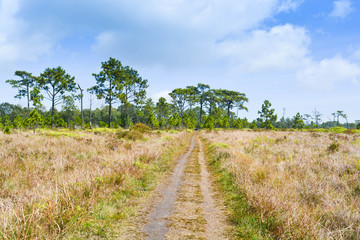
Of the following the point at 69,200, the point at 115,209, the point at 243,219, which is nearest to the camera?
the point at 69,200

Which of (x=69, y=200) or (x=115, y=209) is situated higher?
(x=69, y=200)

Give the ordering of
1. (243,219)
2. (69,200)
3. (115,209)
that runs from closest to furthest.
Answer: (69,200), (243,219), (115,209)

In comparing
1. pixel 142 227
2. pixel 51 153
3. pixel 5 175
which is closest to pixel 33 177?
pixel 5 175

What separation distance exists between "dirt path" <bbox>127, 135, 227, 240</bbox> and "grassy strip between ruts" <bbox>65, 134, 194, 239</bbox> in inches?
14.7

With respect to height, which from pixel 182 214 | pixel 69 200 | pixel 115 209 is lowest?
pixel 182 214

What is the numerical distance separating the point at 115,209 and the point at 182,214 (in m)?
1.72

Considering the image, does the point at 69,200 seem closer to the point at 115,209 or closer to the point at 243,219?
the point at 115,209

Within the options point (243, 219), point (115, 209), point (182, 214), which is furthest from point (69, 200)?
point (243, 219)

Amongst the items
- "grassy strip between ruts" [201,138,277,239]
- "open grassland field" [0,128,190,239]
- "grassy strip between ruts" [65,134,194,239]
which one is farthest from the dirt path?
"open grassland field" [0,128,190,239]

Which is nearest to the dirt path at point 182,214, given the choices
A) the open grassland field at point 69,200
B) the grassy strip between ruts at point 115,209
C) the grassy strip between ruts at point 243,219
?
the grassy strip between ruts at point 243,219

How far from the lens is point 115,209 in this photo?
5.00 metres

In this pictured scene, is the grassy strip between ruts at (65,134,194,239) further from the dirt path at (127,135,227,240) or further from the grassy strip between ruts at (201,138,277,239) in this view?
the grassy strip between ruts at (201,138,277,239)

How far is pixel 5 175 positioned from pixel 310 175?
1043 centimetres

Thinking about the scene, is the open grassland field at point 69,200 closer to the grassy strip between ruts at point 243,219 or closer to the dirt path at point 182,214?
the dirt path at point 182,214
